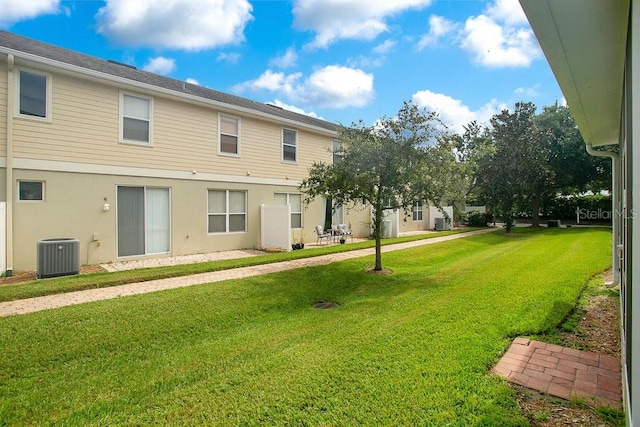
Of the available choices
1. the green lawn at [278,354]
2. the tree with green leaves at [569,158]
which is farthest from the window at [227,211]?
the tree with green leaves at [569,158]

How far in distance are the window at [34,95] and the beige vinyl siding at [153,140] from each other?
0.16 meters

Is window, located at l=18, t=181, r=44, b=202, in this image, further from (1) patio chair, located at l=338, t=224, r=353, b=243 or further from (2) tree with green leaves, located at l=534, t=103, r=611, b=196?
(2) tree with green leaves, located at l=534, t=103, r=611, b=196

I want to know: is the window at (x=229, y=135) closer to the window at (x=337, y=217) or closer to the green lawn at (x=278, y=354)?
the window at (x=337, y=217)

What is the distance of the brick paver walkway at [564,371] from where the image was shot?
117 inches

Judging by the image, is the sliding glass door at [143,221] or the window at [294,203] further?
the window at [294,203]

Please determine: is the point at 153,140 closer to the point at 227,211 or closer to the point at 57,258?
the point at 227,211

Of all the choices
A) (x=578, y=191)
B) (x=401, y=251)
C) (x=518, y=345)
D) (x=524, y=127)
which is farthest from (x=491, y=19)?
(x=578, y=191)

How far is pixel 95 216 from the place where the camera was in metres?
9.52

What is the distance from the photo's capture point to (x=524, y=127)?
21.2 m

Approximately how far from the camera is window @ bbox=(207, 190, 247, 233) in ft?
40.2

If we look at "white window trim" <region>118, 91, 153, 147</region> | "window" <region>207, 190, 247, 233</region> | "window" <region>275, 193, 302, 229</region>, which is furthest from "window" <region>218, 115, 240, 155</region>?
"window" <region>275, 193, 302, 229</region>

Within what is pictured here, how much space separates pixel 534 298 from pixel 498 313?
47.2 inches

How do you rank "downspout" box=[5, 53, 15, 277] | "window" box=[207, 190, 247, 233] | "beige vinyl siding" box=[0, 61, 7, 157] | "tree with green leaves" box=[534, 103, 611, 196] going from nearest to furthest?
"downspout" box=[5, 53, 15, 277]
"beige vinyl siding" box=[0, 61, 7, 157]
"window" box=[207, 190, 247, 233]
"tree with green leaves" box=[534, 103, 611, 196]

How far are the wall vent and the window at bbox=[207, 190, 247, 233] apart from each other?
4.52 m
